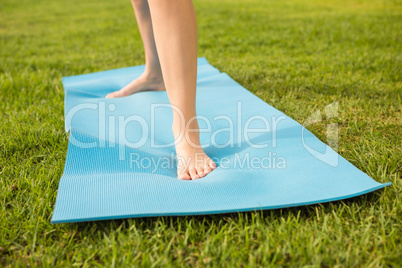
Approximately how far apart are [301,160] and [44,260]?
0.88 meters

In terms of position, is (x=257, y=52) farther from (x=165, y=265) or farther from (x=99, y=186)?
(x=165, y=265)

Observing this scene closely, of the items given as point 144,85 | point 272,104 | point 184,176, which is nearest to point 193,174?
point 184,176

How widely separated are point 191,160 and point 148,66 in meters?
1.12

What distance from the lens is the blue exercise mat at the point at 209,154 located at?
1.07m

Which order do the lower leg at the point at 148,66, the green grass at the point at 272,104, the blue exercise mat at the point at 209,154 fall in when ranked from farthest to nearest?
1. the lower leg at the point at 148,66
2. the blue exercise mat at the point at 209,154
3. the green grass at the point at 272,104

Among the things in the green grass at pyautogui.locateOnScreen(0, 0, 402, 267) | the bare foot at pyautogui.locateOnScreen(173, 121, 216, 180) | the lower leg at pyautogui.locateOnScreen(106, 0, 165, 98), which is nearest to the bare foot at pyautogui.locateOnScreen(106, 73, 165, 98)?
the lower leg at pyautogui.locateOnScreen(106, 0, 165, 98)

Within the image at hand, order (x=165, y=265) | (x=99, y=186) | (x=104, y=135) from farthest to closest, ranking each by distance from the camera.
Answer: (x=104, y=135)
(x=99, y=186)
(x=165, y=265)

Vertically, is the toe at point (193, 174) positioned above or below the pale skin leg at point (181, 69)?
below

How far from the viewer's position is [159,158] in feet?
4.75

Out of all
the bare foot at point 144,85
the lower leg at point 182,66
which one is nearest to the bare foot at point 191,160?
the lower leg at point 182,66

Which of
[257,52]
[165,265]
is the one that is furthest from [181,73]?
[257,52]

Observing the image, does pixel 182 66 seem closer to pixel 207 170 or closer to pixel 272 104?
pixel 207 170

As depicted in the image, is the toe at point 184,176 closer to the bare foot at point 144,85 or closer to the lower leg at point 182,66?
the lower leg at point 182,66

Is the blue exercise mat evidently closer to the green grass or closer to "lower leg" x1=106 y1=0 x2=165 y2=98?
the green grass
